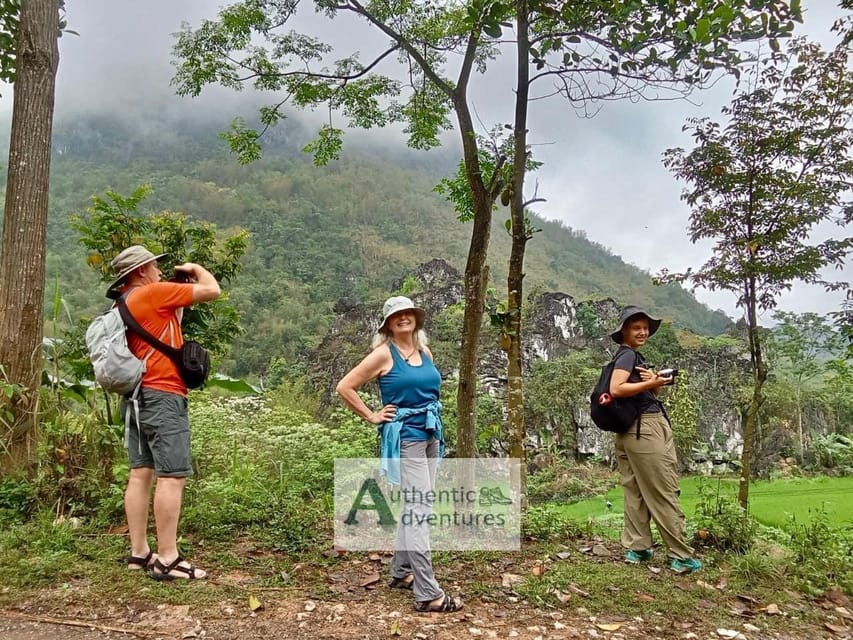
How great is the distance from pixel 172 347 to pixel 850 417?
30.7m

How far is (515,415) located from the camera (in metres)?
4.57

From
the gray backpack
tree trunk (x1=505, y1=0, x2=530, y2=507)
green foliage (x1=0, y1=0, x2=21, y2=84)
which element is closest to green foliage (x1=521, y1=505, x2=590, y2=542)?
tree trunk (x1=505, y1=0, x2=530, y2=507)

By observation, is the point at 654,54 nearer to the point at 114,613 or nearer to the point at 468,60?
the point at 468,60

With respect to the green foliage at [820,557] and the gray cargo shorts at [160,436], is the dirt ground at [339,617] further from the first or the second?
the gray cargo shorts at [160,436]

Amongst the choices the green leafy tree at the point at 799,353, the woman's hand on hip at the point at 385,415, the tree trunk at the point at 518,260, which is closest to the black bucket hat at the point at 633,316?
the tree trunk at the point at 518,260

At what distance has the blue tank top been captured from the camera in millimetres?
3066

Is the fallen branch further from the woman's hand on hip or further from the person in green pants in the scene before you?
the person in green pants

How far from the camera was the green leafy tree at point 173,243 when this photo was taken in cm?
447

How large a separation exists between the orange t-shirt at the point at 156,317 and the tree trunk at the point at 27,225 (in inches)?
66.5

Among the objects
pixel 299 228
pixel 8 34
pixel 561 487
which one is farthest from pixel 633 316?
pixel 299 228

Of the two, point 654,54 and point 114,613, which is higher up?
point 654,54

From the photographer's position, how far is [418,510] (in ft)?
9.74

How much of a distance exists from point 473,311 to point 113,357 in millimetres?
2507

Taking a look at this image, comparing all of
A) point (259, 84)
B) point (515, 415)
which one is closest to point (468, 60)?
point (259, 84)
